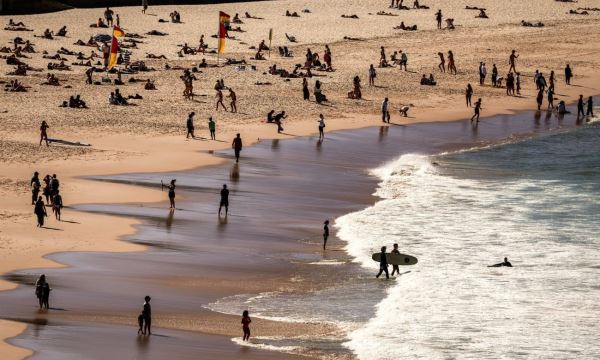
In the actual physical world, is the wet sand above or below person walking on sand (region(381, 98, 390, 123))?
below

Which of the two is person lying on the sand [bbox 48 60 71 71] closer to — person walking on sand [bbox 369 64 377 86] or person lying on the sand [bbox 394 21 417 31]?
person walking on sand [bbox 369 64 377 86]

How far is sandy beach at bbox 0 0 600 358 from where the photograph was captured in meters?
37.6

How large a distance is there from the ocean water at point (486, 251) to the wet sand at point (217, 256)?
1269 millimetres

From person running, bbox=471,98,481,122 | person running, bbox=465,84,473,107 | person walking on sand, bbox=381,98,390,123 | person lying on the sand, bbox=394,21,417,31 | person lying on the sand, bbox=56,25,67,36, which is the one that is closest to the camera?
person walking on sand, bbox=381,98,390,123

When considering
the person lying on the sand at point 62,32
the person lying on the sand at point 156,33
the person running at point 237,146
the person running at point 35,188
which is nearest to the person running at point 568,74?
the person lying on the sand at point 156,33

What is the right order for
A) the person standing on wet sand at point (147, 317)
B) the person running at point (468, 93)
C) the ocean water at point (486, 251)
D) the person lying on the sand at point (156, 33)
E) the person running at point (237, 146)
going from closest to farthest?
the person standing on wet sand at point (147, 317), the ocean water at point (486, 251), the person running at point (237, 146), the person running at point (468, 93), the person lying on the sand at point (156, 33)

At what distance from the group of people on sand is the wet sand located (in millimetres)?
1169

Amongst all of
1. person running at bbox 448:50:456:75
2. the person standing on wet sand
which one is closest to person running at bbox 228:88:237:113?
person running at bbox 448:50:456:75

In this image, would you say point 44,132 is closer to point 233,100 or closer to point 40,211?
point 233,100

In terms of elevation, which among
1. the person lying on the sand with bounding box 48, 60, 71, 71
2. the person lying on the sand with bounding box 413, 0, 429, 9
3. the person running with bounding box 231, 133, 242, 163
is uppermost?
the person lying on the sand with bounding box 413, 0, 429, 9

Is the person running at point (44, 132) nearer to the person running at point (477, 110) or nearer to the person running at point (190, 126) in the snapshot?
the person running at point (190, 126)

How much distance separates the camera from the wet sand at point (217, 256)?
2805 cm

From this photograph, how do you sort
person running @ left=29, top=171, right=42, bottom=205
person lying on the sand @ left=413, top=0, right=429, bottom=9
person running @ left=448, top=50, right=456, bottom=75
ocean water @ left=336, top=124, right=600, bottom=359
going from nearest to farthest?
1. ocean water @ left=336, top=124, right=600, bottom=359
2. person running @ left=29, top=171, right=42, bottom=205
3. person running @ left=448, top=50, right=456, bottom=75
4. person lying on the sand @ left=413, top=0, right=429, bottom=9

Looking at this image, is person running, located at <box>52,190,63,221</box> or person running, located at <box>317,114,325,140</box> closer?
person running, located at <box>52,190,63,221</box>
